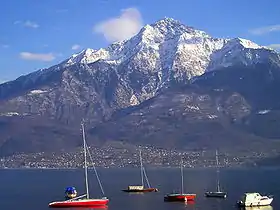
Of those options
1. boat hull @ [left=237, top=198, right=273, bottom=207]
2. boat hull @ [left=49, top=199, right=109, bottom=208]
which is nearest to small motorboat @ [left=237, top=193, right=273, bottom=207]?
boat hull @ [left=237, top=198, right=273, bottom=207]

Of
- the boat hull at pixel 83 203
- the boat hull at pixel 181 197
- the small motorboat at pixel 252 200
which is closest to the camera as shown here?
the small motorboat at pixel 252 200

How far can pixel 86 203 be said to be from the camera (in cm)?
16038

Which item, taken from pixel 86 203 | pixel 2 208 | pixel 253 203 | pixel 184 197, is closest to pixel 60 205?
pixel 86 203

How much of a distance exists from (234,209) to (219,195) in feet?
105

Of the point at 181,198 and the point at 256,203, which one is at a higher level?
Result: the point at 181,198

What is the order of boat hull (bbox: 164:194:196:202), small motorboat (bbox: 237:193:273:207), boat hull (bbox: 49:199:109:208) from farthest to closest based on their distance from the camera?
boat hull (bbox: 164:194:196:202)
boat hull (bbox: 49:199:109:208)
small motorboat (bbox: 237:193:273:207)

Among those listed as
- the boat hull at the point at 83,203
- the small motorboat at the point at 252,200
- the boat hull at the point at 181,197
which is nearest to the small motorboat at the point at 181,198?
the boat hull at the point at 181,197

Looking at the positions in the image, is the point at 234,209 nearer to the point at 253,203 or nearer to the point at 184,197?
the point at 253,203

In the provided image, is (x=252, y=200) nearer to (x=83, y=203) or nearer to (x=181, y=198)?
(x=181, y=198)

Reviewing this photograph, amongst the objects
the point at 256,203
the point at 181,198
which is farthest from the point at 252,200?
the point at 181,198

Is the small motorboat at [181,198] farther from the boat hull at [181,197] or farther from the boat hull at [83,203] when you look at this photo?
the boat hull at [83,203]

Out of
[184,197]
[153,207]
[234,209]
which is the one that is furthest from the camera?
[184,197]

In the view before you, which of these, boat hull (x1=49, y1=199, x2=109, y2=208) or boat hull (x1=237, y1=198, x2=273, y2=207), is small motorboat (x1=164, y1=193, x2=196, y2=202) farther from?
boat hull (x1=49, y1=199, x2=109, y2=208)

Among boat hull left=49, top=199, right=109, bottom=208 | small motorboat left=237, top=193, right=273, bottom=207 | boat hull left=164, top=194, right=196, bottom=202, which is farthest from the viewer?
boat hull left=164, top=194, right=196, bottom=202
